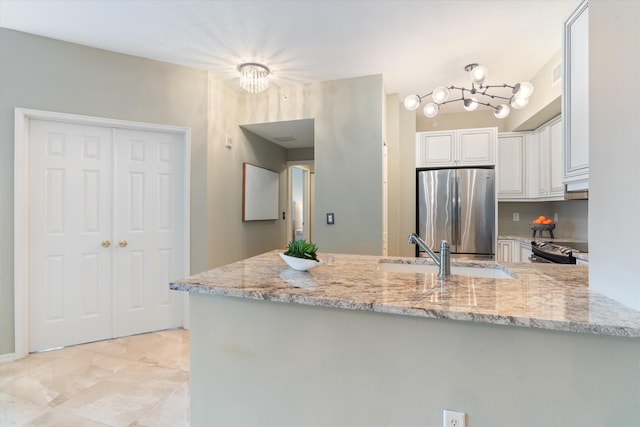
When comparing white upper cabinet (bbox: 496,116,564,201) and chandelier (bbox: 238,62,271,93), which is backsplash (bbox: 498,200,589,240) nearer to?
white upper cabinet (bbox: 496,116,564,201)

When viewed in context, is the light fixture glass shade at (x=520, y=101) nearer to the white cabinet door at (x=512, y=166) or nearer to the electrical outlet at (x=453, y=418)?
the white cabinet door at (x=512, y=166)

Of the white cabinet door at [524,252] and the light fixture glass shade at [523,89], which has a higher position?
the light fixture glass shade at [523,89]

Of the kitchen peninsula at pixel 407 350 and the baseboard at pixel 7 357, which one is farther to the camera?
the baseboard at pixel 7 357

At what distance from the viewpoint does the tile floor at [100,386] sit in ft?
5.77

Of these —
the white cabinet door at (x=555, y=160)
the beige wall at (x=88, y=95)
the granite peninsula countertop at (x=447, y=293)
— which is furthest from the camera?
the white cabinet door at (x=555, y=160)

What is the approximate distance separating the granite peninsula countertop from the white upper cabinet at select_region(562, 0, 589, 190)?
1.73 ft

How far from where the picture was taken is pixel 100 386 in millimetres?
2070

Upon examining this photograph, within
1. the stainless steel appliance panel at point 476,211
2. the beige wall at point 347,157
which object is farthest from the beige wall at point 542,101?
the beige wall at point 347,157

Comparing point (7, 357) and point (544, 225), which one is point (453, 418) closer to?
point (7, 357)

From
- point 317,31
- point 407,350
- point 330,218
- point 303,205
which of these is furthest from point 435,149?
point 407,350

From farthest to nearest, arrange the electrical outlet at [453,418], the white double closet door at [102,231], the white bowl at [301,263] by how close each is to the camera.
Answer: the white double closet door at [102,231]
the white bowl at [301,263]
the electrical outlet at [453,418]

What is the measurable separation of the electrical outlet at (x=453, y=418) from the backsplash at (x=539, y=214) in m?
3.44

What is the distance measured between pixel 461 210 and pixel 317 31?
2.56 meters

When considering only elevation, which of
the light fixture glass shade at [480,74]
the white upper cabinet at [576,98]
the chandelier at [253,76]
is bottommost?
the white upper cabinet at [576,98]
